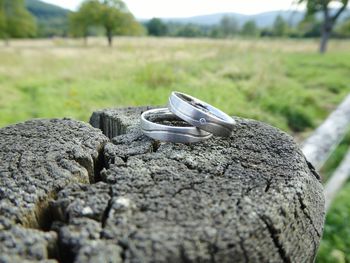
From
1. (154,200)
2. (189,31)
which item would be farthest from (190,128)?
(189,31)

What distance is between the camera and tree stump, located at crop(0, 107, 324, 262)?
86cm

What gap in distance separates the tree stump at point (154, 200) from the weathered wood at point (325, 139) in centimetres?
215

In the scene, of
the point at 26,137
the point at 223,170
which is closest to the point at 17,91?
the point at 26,137

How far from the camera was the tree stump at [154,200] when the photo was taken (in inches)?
33.9

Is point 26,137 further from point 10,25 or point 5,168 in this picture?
point 10,25

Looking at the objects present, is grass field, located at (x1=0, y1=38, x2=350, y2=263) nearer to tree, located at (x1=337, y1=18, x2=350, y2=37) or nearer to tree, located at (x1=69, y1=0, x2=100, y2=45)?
tree, located at (x1=337, y1=18, x2=350, y2=37)

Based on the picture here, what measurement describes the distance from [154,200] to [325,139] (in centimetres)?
347

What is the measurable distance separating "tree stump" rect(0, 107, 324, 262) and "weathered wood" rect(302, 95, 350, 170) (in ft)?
7.05

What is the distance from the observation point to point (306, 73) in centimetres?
1330

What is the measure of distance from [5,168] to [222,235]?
2.68ft

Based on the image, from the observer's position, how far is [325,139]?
398 centimetres

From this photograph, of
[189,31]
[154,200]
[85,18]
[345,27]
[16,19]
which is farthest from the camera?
[16,19]

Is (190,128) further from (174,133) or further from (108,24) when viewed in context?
(108,24)

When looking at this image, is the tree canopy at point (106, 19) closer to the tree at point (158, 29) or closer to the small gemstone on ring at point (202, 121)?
the tree at point (158, 29)
